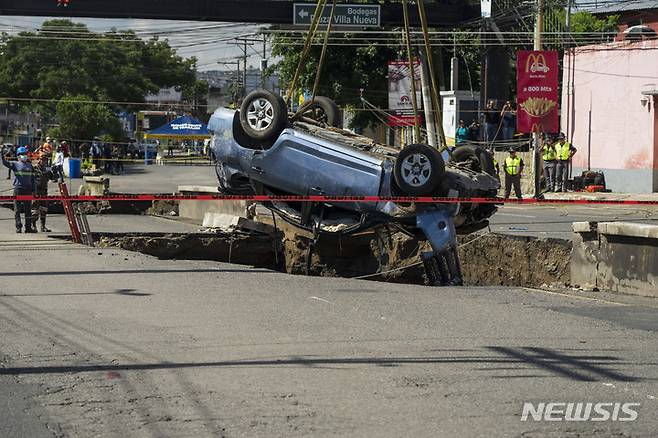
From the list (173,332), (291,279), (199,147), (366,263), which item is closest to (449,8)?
(366,263)

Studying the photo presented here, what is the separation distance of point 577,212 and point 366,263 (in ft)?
34.0

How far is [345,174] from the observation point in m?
13.6

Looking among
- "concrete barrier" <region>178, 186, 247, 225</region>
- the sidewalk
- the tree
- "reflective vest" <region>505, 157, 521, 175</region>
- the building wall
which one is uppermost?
the building wall

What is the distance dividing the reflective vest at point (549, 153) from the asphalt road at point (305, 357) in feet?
69.1

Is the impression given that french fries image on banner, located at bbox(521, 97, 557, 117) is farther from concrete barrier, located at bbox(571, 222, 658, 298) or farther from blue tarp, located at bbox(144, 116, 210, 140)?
blue tarp, located at bbox(144, 116, 210, 140)

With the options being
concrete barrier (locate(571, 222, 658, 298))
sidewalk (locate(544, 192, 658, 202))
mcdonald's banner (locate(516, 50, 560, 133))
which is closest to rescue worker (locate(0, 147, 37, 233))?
concrete barrier (locate(571, 222, 658, 298))

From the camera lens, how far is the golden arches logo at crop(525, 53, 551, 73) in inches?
1324

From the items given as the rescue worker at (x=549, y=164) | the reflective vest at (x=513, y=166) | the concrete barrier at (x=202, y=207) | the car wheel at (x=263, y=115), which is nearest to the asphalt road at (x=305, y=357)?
the car wheel at (x=263, y=115)

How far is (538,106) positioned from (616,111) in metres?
3.14

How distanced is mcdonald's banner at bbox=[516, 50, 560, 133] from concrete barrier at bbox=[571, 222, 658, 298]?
20.7 meters

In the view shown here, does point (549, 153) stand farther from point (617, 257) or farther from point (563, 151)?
point (617, 257)

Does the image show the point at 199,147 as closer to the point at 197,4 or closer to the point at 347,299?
the point at 197,4

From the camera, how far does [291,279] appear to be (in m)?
12.5

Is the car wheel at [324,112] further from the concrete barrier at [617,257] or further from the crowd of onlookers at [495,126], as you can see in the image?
the crowd of onlookers at [495,126]
